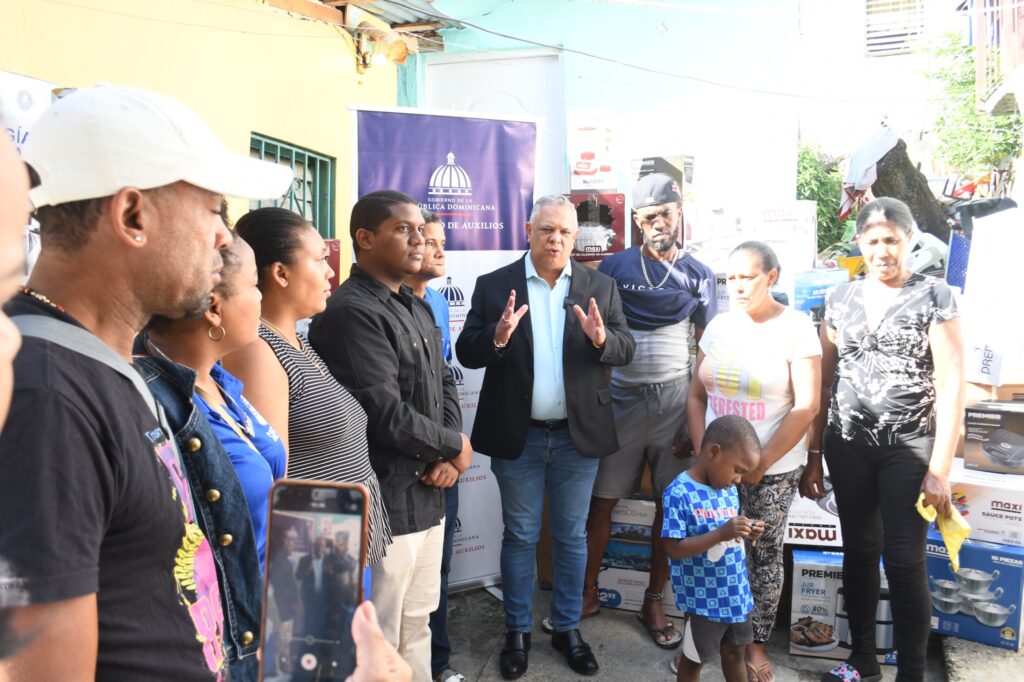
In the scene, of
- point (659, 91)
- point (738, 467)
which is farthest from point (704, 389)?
point (659, 91)

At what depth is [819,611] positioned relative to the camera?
3555mm

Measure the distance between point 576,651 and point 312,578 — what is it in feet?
9.02

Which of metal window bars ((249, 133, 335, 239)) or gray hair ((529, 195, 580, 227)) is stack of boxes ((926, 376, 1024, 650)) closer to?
gray hair ((529, 195, 580, 227))

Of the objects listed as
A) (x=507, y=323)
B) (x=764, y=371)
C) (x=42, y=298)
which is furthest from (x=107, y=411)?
(x=764, y=371)

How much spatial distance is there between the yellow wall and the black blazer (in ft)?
4.12

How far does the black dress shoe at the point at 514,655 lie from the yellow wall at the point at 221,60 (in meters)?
2.41

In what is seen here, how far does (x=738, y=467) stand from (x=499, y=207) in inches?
91.6

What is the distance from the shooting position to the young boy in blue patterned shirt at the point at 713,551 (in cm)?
→ 262

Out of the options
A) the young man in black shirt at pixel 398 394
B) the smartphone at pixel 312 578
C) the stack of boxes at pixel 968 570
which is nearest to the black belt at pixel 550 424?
the young man in black shirt at pixel 398 394

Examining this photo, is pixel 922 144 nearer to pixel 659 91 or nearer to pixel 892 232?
pixel 659 91

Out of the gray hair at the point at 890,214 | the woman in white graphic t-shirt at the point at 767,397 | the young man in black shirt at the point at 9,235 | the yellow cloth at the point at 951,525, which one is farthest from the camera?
the woman in white graphic t-shirt at the point at 767,397

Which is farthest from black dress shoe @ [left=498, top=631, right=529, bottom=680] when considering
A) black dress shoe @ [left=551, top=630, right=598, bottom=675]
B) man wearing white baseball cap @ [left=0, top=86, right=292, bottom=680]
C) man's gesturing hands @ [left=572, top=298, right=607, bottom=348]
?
man wearing white baseball cap @ [left=0, top=86, right=292, bottom=680]

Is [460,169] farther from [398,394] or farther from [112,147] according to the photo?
[112,147]

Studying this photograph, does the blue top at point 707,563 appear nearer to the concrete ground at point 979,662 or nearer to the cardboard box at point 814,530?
the cardboard box at point 814,530
